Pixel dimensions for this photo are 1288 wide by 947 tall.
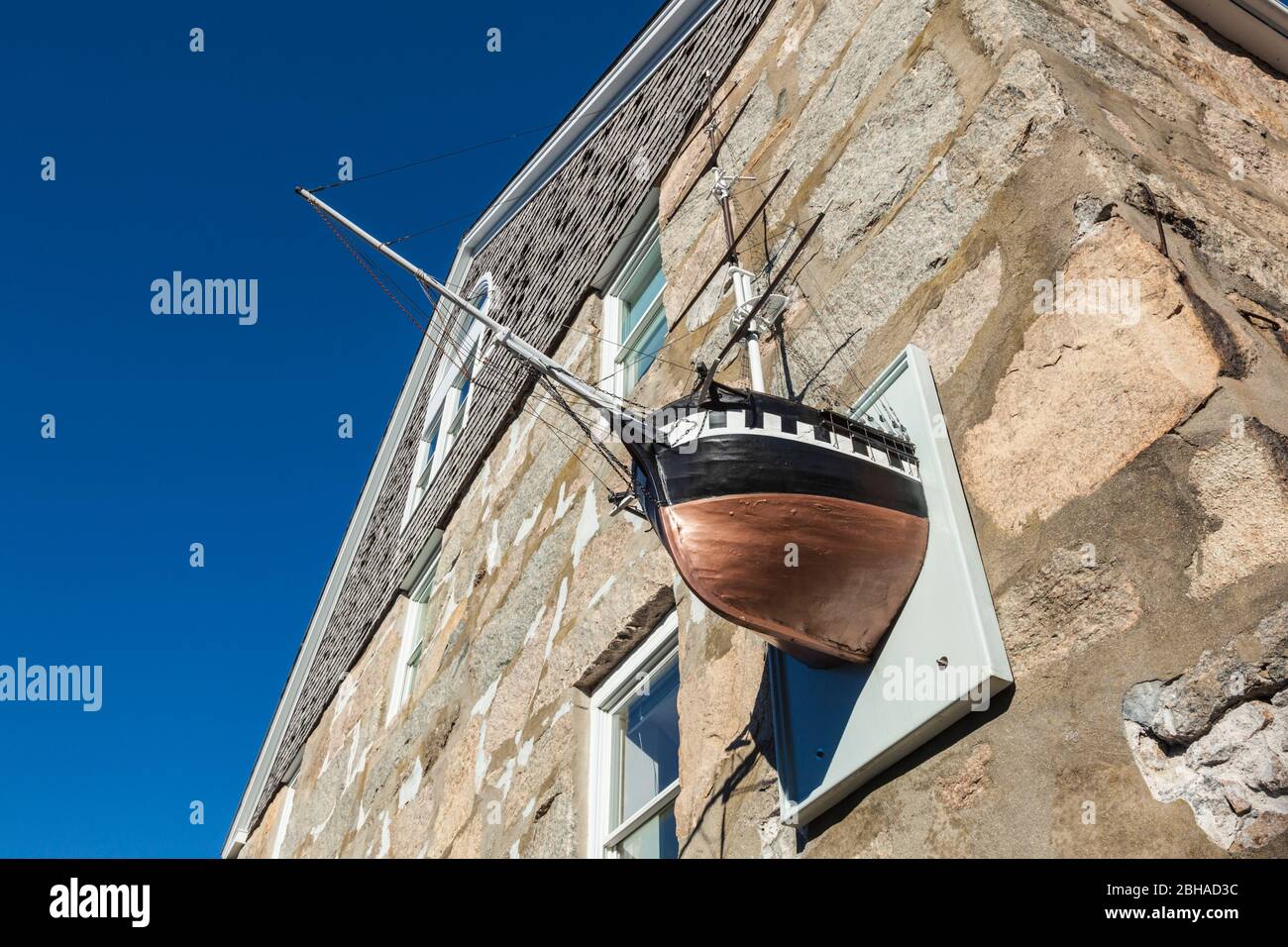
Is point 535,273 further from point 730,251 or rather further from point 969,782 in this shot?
point 969,782

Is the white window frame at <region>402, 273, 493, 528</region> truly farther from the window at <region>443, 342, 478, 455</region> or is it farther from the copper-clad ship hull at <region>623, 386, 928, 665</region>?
the copper-clad ship hull at <region>623, 386, 928, 665</region>

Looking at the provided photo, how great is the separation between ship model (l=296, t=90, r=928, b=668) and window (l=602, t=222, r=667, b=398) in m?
2.16

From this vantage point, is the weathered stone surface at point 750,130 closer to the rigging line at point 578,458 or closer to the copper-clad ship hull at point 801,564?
the rigging line at point 578,458

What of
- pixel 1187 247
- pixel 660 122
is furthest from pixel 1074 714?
pixel 660 122

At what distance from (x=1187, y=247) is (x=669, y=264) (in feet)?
7.47

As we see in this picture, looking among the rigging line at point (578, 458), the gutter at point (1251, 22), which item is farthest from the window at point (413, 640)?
the gutter at point (1251, 22)

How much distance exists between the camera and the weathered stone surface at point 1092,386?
1698 millimetres

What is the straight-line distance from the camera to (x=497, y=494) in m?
5.29

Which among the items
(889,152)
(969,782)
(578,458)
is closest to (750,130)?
(889,152)

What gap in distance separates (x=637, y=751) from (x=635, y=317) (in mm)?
2105

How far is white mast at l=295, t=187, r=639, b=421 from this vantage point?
2109 millimetres

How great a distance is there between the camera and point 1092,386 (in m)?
1.81

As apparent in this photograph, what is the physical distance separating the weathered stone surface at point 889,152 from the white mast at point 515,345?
2.52 ft
